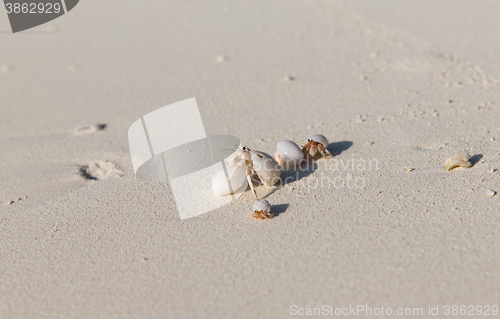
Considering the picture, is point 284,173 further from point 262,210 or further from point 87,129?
point 87,129

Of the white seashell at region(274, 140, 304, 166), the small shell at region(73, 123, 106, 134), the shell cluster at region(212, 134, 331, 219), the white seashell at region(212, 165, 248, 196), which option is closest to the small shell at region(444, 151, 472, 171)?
the white seashell at region(274, 140, 304, 166)

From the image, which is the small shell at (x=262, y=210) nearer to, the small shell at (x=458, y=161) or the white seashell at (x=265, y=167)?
the white seashell at (x=265, y=167)

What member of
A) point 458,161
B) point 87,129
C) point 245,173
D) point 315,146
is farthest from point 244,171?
point 87,129

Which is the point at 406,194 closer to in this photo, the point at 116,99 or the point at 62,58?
the point at 116,99

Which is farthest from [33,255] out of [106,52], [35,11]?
[35,11]

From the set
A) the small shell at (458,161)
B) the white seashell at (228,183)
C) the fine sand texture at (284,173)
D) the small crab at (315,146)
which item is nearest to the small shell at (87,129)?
the fine sand texture at (284,173)

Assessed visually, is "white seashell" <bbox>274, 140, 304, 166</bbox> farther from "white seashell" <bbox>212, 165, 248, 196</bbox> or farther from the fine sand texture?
"white seashell" <bbox>212, 165, 248, 196</bbox>
